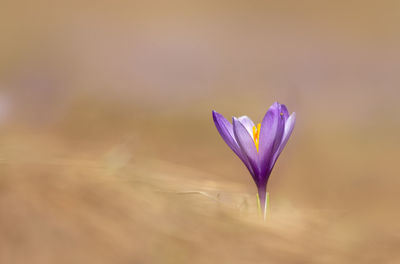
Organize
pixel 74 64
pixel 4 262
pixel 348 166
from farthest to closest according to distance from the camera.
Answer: pixel 74 64, pixel 348 166, pixel 4 262

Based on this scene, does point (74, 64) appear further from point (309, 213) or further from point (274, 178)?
point (309, 213)

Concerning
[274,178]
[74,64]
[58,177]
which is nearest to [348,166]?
[274,178]
